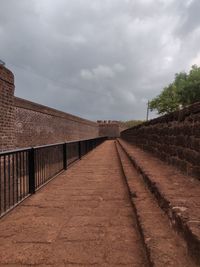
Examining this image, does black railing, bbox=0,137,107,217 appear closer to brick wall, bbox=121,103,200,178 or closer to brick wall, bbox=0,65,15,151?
brick wall, bbox=0,65,15,151

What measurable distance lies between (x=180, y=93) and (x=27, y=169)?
51.3 m

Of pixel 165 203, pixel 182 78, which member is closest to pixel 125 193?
pixel 165 203

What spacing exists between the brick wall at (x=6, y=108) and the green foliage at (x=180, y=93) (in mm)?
43284

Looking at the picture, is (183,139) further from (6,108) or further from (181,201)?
(6,108)

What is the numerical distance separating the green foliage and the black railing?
42.2 m

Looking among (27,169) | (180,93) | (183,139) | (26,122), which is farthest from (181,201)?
(180,93)

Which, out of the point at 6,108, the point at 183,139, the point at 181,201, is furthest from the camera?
the point at 6,108

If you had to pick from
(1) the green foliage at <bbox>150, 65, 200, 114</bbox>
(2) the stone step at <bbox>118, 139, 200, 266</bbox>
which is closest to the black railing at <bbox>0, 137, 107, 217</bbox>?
(2) the stone step at <bbox>118, 139, 200, 266</bbox>

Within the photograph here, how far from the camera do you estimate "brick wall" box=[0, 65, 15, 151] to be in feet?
23.4

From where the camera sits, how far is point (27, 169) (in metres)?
5.80

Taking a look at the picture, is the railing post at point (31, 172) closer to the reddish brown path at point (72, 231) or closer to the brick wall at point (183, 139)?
the reddish brown path at point (72, 231)

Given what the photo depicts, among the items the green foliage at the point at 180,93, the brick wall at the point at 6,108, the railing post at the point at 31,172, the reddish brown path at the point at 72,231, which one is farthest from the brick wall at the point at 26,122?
the green foliage at the point at 180,93

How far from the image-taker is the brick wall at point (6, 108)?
7121 mm

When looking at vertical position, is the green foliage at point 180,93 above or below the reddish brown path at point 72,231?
above
